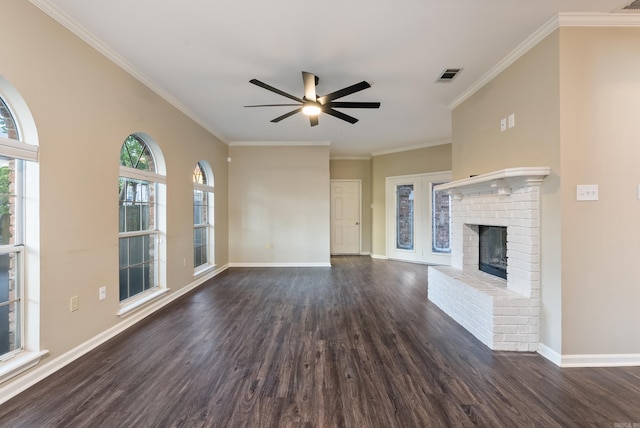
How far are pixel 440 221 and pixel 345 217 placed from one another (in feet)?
8.12

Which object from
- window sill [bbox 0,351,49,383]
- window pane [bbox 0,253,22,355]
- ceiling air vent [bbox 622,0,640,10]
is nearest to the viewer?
window sill [bbox 0,351,49,383]

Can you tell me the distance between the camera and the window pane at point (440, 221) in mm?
6074

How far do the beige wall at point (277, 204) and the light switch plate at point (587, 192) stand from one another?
4282 millimetres

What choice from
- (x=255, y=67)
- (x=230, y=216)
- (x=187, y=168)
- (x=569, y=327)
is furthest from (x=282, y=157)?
(x=569, y=327)

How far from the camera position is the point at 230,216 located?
600 centimetres

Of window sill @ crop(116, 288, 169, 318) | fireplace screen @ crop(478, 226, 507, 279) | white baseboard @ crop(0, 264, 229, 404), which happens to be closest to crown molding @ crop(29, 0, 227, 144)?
window sill @ crop(116, 288, 169, 318)

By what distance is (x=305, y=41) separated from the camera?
2449mm

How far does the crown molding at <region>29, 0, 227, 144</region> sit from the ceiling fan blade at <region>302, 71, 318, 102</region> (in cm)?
183

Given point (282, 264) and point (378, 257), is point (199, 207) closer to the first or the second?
point (282, 264)

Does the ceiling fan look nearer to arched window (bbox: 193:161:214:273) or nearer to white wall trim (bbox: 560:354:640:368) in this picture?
arched window (bbox: 193:161:214:273)

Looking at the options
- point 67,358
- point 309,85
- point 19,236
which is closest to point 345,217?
point 309,85

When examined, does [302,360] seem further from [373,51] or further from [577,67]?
[577,67]

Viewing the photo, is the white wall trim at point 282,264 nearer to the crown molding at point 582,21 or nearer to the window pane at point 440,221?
the window pane at point 440,221

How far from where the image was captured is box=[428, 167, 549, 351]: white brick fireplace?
91.0 inches
